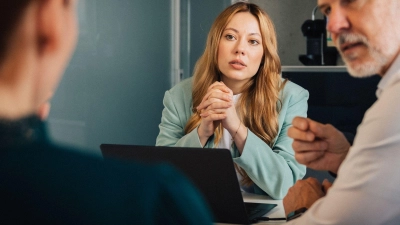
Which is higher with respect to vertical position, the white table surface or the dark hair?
the dark hair

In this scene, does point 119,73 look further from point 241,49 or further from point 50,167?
point 50,167

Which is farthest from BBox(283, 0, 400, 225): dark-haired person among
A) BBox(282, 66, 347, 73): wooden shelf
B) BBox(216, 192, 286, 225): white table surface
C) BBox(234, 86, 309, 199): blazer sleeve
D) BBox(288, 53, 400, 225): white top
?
BBox(282, 66, 347, 73): wooden shelf

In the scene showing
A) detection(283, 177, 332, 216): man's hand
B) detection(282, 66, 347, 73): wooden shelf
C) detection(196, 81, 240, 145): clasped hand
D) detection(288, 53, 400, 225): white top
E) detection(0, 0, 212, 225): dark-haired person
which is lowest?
detection(282, 66, 347, 73): wooden shelf

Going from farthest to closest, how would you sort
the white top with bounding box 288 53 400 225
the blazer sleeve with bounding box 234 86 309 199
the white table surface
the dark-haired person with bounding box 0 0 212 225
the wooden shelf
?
the wooden shelf
the blazer sleeve with bounding box 234 86 309 199
the white table surface
the white top with bounding box 288 53 400 225
the dark-haired person with bounding box 0 0 212 225

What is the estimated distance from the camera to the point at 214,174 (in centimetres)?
106

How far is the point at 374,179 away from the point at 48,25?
0.53 meters

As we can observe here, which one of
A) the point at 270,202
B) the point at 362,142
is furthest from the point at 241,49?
the point at 362,142

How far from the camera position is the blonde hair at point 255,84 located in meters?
1.63

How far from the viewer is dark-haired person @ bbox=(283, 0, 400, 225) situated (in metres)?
0.73

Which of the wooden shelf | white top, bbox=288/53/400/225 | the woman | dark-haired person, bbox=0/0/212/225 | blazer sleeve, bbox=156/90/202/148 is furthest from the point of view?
the wooden shelf

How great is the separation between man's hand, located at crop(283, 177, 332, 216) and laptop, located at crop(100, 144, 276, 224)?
86mm

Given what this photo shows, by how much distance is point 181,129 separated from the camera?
1.68 meters

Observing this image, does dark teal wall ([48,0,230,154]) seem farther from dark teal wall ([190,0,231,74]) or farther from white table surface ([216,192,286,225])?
white table surface ([216,192,286,225])

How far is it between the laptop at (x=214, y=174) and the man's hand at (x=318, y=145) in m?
0.13
